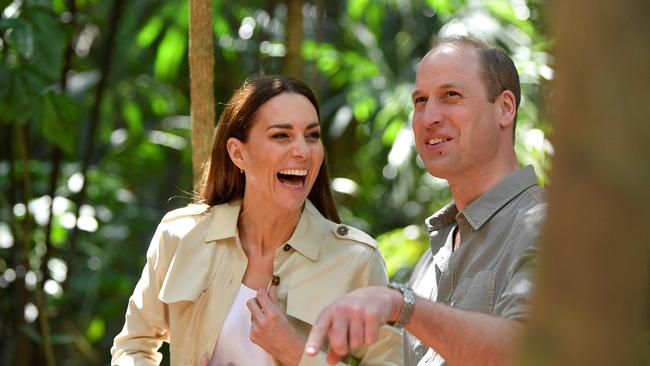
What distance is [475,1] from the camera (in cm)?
662

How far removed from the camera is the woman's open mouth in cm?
323

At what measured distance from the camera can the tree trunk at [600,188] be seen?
36.3 inches

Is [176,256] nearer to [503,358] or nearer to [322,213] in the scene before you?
[322,213]

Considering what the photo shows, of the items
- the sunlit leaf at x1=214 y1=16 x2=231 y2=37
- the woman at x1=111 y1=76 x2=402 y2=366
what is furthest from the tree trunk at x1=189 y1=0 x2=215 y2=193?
the sunlit leaf at x1=214 y1=16 x2=231 y2=37

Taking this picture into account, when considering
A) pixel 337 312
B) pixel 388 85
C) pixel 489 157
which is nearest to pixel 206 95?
pixel 489 157

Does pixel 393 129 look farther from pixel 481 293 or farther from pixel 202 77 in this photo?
pixel 481 293

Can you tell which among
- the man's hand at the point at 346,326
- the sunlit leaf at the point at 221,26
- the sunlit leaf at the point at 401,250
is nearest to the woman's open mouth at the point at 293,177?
the man's hand at the point at 346,326

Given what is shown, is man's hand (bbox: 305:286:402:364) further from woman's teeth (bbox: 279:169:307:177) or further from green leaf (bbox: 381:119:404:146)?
green leaf (bbox: 381:119:404:146)

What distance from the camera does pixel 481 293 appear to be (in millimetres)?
2424

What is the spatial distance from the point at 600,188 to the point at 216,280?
94.5 inches

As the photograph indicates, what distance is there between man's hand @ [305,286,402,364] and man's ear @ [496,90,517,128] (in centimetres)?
122

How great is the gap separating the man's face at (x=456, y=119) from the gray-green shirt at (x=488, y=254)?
0.41ft

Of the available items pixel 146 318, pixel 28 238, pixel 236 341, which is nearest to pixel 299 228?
pixel 236 341

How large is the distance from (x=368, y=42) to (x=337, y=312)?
21.1 feet
